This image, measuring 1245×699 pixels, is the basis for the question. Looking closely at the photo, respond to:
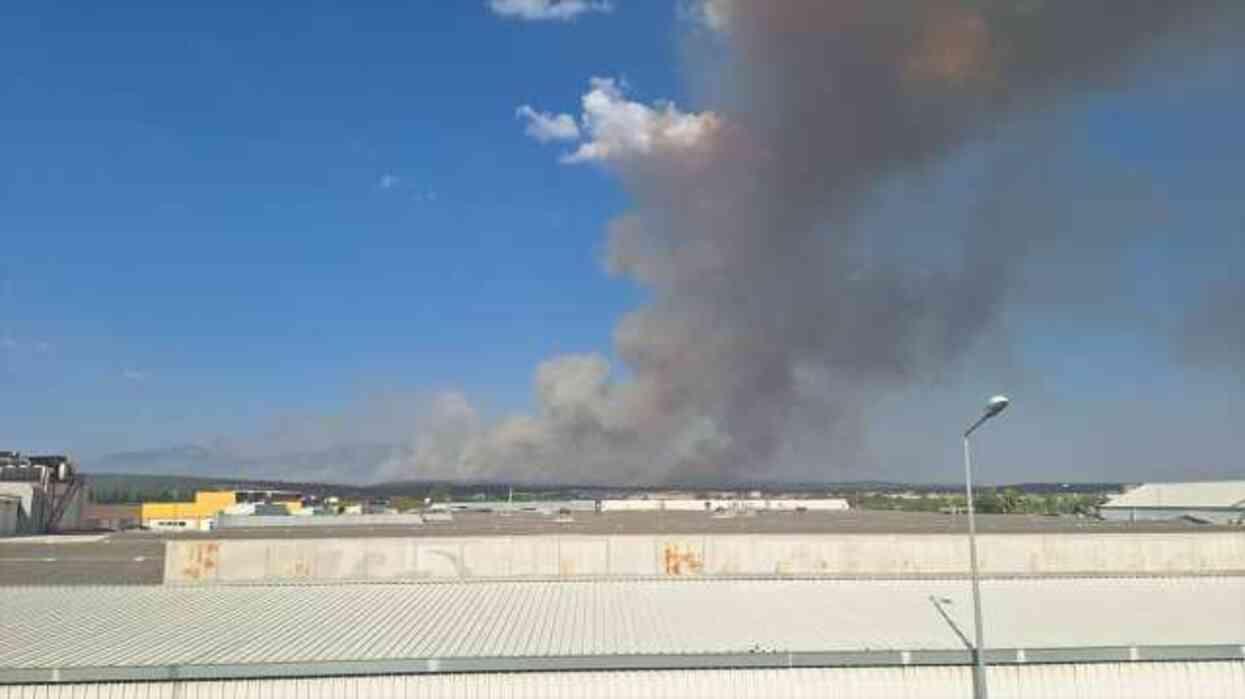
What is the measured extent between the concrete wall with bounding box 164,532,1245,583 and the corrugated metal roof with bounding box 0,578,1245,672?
1.16 meters

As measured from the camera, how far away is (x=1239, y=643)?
31797 millimetres

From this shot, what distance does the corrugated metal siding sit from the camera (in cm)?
2870

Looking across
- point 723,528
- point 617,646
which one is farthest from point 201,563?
point 723,528

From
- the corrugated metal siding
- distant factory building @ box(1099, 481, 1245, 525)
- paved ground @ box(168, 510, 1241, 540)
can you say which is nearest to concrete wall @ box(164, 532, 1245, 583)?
paved ground @ box(168, 510, 1241, 540)

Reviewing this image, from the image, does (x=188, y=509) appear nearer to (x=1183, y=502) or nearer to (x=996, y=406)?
(x=1183, y=502)

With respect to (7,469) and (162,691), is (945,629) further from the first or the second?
(7,469)

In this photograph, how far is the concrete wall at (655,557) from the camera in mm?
43641

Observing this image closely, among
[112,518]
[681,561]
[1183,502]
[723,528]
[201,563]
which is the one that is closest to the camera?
[201,563]

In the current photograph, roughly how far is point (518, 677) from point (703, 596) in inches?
492

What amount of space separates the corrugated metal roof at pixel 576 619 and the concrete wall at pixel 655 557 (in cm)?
116

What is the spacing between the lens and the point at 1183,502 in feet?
408

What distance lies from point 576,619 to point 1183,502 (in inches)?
4530

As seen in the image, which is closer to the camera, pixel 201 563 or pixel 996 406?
pixel 996 406

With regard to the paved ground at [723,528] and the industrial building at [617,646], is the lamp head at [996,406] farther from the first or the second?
the paved ground at [723,528]
